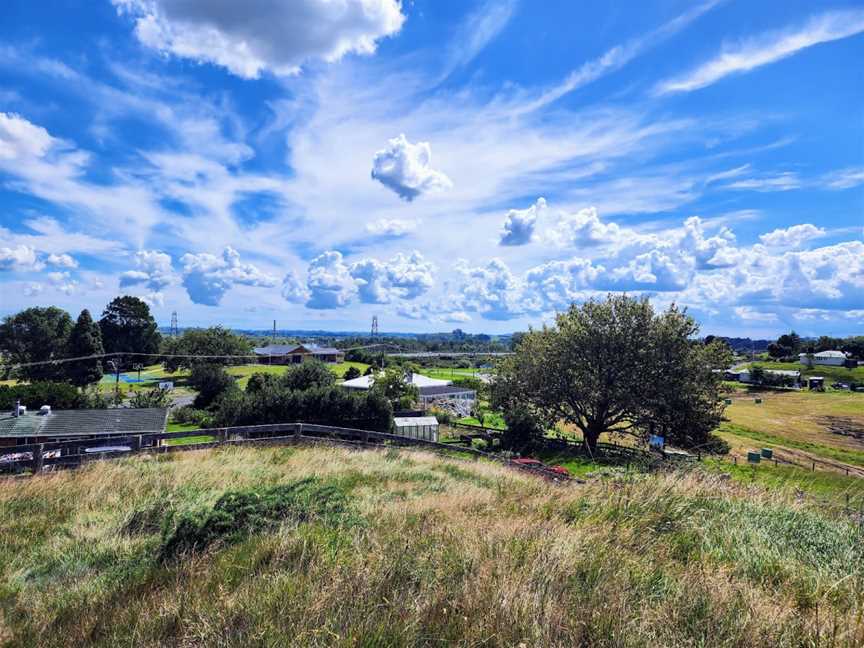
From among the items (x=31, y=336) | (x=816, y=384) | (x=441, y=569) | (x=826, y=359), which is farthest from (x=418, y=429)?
(x=826, y=359)

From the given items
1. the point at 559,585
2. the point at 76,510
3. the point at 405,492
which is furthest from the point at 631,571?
the point at 76,510

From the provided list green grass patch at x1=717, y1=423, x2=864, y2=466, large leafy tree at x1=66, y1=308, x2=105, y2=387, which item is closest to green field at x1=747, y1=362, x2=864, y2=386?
green grass patch at x1=717, y1=423, x2=864, y2=466

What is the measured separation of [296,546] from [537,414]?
82.3 ft

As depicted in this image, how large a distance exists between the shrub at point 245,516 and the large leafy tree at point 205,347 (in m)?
65.1

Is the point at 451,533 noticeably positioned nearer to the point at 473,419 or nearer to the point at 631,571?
the point at 631,571

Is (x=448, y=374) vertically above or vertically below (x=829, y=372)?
below

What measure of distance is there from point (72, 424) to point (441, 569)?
30.0m

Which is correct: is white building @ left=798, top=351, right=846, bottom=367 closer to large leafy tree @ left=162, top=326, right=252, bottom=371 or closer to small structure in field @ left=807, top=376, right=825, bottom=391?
small structure in field @ left=807, top=376, right=825, bottom=391

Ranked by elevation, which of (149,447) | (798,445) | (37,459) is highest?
(37,459)

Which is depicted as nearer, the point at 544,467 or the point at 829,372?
the point at 544,467

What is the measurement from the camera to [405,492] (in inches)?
314

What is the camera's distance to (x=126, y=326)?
77562 mm

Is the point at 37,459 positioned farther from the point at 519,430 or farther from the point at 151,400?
the point at 151,400

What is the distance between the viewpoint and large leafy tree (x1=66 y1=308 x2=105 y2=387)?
60656mm
